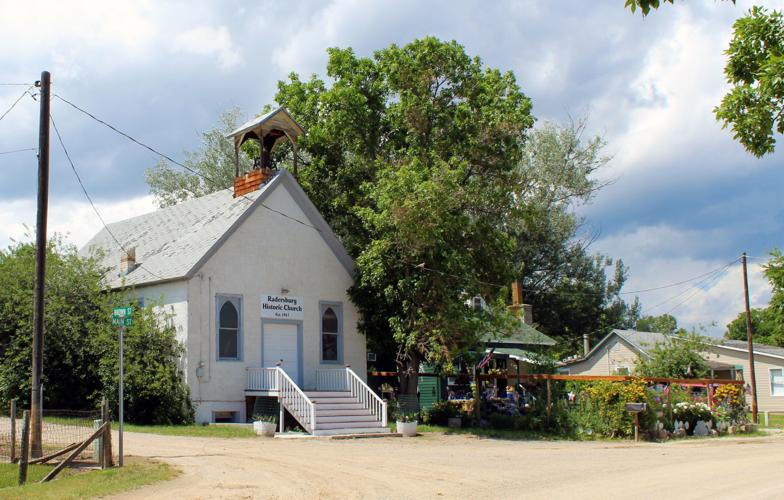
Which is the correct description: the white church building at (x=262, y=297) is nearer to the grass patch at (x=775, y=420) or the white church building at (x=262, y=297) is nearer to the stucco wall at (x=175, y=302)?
the stucco wall at (x=175, y=302)

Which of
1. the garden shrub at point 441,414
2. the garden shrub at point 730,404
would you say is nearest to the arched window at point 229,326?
the garden shrub at point 441,414

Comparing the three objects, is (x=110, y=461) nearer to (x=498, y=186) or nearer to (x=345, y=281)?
(x=345, y=281)

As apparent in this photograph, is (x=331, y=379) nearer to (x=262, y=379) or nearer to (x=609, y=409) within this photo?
(x=262, y=379)

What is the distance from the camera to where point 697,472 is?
13898mm

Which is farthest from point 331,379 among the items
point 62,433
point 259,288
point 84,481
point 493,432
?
point 84,481

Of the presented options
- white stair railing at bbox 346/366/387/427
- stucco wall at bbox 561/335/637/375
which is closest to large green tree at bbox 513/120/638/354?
stucco wall at bbox 561/335/637/375

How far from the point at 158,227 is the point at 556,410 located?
50.7 ft

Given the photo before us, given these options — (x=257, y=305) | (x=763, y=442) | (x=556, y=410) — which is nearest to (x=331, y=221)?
(x=257, y=305)

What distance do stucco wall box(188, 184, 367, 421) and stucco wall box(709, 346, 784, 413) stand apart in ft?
76.2

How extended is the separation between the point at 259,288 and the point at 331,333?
3181 mm

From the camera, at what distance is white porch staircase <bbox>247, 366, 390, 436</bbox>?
22250 millimetres

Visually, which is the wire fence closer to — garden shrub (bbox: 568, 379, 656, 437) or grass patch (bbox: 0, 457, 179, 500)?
grass patch (bbox: 0, 457, 179, 500)

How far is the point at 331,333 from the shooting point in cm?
2738

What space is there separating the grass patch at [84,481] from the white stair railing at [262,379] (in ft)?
31.1
